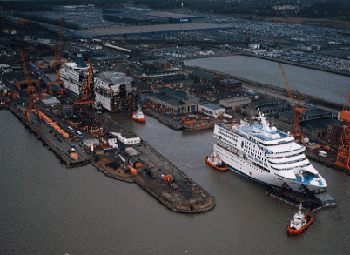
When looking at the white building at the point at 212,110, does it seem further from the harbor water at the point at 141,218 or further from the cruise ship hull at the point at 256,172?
the harbor water at the point at 141,218

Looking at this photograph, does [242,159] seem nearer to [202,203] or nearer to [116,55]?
[202,203]

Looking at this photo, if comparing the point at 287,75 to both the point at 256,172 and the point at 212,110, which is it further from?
the point at 256,172

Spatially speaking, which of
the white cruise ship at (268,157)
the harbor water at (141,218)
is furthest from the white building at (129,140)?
the white cruise ship at (268,157)

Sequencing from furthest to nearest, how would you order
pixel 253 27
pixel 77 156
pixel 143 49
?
1. pixel 253 27
2. pixel 143 49
3. pixel 77 156

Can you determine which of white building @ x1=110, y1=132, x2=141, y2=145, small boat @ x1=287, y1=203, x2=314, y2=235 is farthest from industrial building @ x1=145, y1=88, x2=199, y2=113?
small boat @ x1=287, y1=203, x2=314, y2=235

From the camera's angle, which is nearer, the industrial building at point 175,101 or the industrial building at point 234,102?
the industrial building at point 175,101

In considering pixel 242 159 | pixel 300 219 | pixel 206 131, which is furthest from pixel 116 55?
pixel 300 219
